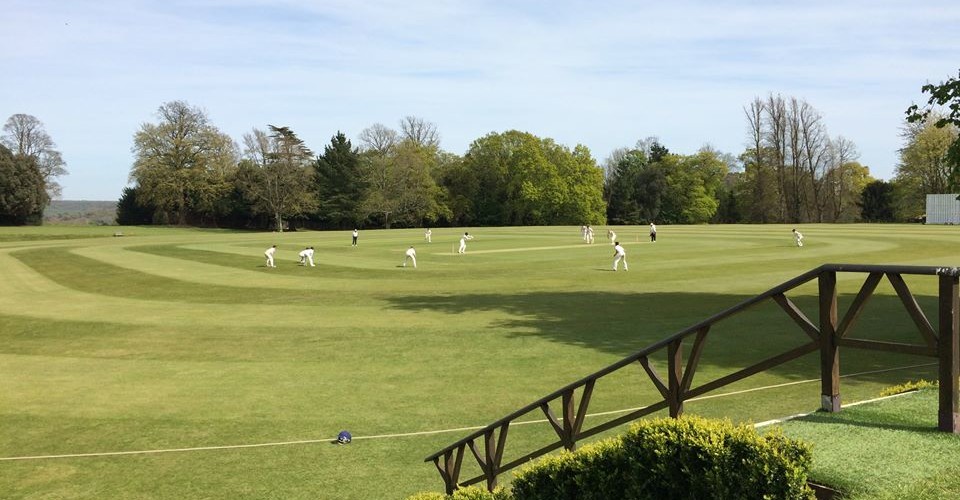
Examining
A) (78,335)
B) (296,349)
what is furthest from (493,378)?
(78,335)

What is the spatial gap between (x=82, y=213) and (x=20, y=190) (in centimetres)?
5542

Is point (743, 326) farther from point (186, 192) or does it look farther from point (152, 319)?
point (186, 192)

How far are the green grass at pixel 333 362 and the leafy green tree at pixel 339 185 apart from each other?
3092 inches

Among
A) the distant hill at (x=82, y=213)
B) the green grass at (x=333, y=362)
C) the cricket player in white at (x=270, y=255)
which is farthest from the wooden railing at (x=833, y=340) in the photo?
the distant hill at (x=82, y=213)

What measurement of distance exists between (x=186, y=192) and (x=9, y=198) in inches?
947

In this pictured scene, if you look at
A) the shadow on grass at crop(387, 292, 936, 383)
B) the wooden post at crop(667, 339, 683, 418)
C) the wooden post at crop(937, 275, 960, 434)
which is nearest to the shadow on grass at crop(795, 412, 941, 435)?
the wooden post at crop(937, 275, 960, 434)

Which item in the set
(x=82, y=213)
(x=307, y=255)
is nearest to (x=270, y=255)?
(x=307, y=255)

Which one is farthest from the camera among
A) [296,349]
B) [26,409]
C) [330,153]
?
[330,153]

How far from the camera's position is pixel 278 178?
11344cm

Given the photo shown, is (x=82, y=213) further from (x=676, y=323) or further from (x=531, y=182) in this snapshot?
(x=676, y=323)

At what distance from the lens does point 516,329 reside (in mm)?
22344

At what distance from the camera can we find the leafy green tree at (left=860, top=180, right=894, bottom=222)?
110 metres

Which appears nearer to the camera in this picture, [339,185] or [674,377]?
[674,377]

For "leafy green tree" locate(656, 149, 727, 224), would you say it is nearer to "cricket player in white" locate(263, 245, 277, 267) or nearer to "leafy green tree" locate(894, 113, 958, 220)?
"leafy green tree" locate(894, 113, 958, 220)
